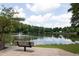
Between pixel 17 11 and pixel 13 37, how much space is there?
1.88ft

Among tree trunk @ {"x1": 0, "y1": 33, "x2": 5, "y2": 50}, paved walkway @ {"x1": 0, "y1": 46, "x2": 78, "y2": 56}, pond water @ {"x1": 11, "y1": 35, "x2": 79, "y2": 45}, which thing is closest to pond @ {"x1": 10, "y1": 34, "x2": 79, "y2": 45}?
pond water @ {"x1": 11, "y1": 35, "x2": 79, "y2": 45}

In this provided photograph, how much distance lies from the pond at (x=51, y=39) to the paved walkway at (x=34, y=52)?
16 centimetres

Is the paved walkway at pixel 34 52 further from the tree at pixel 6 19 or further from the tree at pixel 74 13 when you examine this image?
the tree at pixel 74 13

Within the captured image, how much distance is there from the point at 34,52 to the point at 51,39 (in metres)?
0.46

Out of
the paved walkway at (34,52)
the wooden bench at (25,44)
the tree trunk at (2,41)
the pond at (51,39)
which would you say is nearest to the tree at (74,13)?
the pond at (51,39)

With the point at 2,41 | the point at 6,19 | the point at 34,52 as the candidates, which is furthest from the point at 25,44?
the point at 6,19

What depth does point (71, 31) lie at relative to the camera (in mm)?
6539

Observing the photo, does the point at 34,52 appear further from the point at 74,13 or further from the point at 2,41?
the point at 74,13

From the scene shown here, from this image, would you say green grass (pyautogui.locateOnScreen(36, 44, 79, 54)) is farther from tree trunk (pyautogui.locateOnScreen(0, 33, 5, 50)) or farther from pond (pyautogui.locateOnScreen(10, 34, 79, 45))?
tree trunk (pyautogui.locateOnScreen(0, 33, 5, 50))

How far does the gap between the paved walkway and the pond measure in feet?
0.51

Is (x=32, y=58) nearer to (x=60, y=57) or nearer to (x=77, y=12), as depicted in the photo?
(x=60, y=57)

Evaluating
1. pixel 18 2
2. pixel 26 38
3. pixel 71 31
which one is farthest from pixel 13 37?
pixel 71 31

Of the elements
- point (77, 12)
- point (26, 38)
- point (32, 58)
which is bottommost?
point (32, 58)

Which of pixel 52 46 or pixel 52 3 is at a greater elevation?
pixel 52 3
